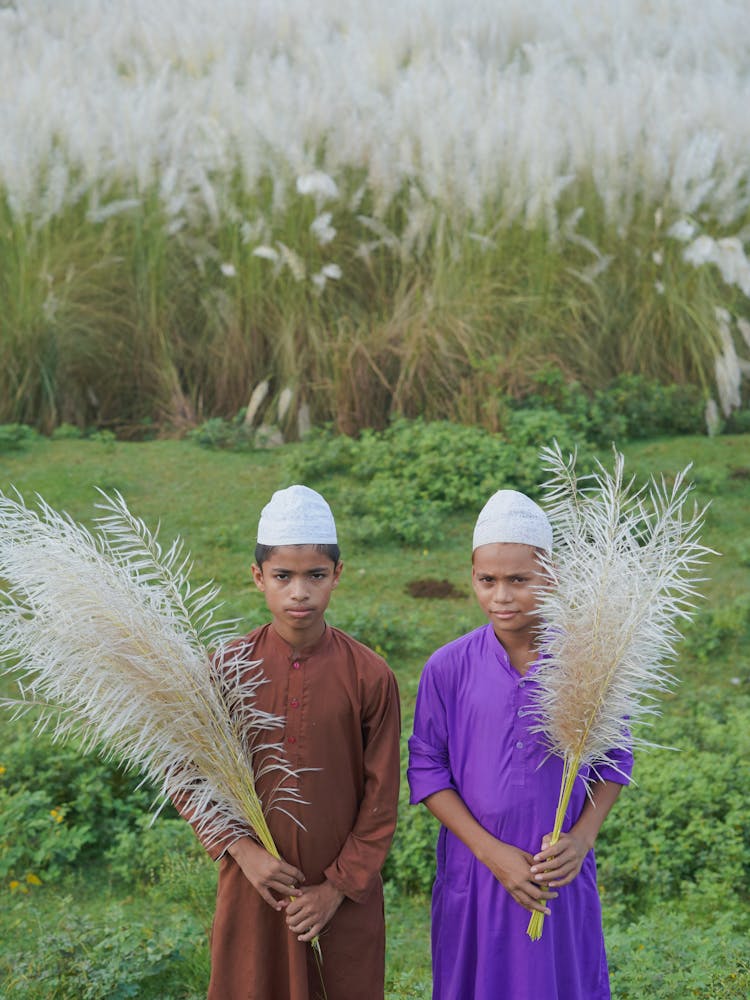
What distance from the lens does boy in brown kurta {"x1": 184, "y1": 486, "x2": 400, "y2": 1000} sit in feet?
7.26

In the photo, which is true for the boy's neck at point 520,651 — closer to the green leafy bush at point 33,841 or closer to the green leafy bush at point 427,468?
the green leafy bush at point 33,841

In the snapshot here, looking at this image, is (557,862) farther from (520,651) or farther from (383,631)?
(383,631)

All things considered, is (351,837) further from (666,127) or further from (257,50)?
(257,50)

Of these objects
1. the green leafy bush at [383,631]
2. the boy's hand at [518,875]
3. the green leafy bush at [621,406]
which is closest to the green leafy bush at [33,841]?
the green leafy bush at [383,631]

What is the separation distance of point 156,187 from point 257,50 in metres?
1.34

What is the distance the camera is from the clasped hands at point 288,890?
2.14 m

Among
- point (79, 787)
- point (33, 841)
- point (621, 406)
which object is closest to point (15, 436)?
point (79, 787)

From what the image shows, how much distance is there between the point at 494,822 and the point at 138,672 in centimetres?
74

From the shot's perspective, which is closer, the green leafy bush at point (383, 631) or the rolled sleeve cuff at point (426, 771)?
the rolled sleeve cuff at point (426, 771)

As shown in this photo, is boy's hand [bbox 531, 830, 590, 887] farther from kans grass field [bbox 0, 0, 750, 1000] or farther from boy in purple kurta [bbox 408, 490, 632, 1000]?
kans grass field [bbox 0, 0, 750, 1000]

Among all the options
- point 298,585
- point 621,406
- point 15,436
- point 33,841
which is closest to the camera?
point 298,585

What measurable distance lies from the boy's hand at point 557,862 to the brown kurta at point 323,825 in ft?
0.95

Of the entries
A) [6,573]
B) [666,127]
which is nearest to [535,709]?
[6,573]

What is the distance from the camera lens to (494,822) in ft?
7.39
